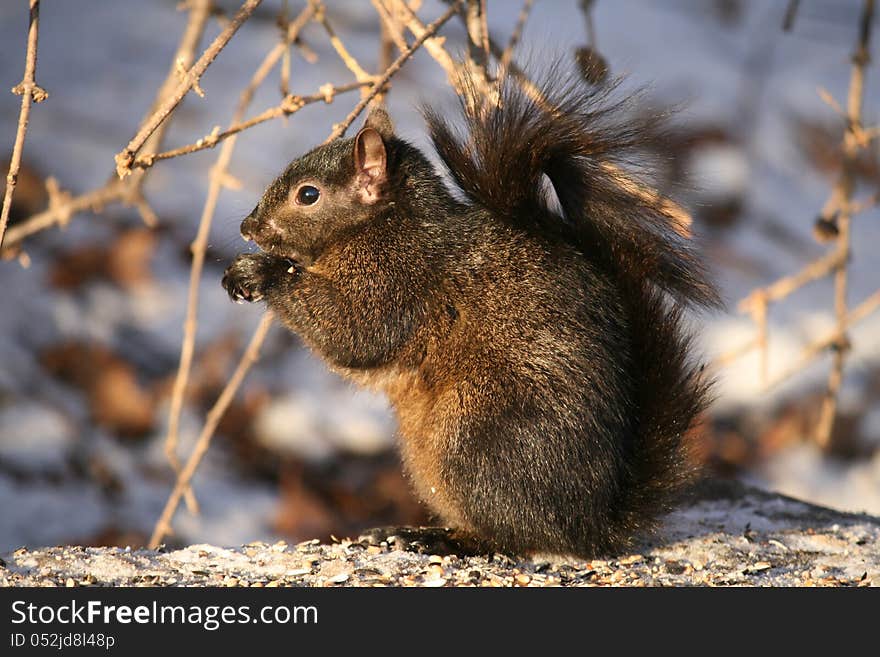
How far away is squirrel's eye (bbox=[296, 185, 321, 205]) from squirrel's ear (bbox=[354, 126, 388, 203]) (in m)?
0.08

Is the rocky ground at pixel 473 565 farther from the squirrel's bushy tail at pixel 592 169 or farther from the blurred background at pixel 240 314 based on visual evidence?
the blurred background at pixel 240 314

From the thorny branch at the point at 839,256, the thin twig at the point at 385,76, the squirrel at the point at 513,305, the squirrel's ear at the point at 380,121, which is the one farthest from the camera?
the thorny branch at the point at 839,256

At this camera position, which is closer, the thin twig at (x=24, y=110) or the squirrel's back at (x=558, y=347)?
the thin twig at (x=24, y=110)

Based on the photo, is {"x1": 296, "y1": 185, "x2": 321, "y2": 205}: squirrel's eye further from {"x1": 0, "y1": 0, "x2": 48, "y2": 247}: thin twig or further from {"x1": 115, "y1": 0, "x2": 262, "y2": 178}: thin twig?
Answer: {"x1": 0, "y1": 0, "x2": 48, "y2": 247}: thin twig

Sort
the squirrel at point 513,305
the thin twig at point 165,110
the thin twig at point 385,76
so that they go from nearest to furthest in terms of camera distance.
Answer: the thin twig at point 165,110
the thin twig at point 385,76
the squirrel at point 513,305

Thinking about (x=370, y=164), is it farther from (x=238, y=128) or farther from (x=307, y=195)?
(x=238, y=128)

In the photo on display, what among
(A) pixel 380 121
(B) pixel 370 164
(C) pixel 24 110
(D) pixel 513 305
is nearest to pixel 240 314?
(A) pixel 380 121

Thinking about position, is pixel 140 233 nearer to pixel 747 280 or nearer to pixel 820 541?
pixel 747 280

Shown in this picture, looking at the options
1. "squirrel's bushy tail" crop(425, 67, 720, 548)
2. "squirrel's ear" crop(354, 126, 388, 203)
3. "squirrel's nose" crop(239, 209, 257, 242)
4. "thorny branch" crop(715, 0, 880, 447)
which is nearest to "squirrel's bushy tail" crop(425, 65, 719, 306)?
"squirrel's bushy tail" crop(425, 67, 720, 548)

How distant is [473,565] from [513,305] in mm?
465

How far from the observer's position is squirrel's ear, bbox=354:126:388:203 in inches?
91.3

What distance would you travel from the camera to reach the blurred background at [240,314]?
3939mm

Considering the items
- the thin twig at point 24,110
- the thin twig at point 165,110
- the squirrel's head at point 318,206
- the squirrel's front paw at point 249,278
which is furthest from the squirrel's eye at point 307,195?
the thin twig at point 24,110

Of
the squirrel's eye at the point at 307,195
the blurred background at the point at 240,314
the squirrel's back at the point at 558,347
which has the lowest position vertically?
the squirrel's back at the point at 558,347
